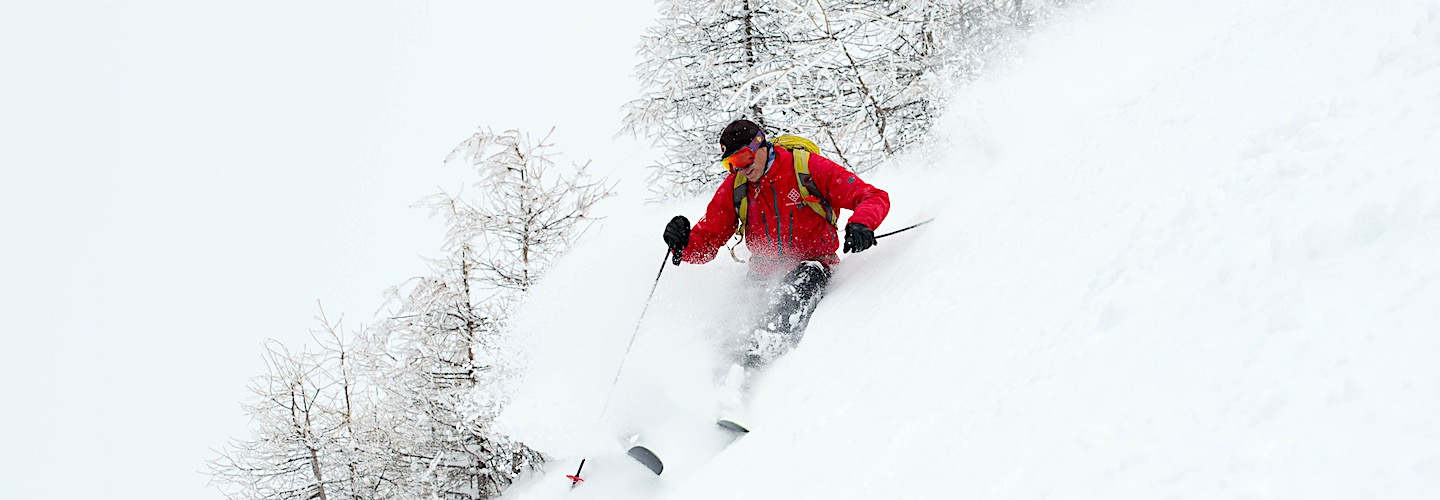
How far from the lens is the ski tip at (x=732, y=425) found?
5.15m

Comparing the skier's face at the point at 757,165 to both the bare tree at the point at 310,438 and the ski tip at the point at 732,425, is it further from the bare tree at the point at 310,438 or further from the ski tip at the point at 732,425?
the bare tree at the point at 310,438

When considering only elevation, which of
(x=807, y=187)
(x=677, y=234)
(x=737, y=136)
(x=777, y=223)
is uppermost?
(x=737, y=136)

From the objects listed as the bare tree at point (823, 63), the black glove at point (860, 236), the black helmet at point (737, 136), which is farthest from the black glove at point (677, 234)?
the bare tree at point (823, 63)

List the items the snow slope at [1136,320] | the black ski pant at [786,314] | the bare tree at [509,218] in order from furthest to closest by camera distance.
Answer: the bare tree at [509,218], the black ski pant at [786,314], the snow slope at [1136,320]

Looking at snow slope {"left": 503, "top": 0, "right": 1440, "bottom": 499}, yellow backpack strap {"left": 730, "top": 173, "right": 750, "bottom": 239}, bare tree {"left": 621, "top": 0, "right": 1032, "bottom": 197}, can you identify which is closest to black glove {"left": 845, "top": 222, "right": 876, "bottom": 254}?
snow slope {"left": 503, "top": 0, "right": 1440, "bottom": 499}

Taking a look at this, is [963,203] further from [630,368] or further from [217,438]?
[217,438]

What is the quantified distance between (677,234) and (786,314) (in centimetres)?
102

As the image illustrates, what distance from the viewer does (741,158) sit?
605 cm

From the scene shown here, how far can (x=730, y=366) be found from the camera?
233 inches

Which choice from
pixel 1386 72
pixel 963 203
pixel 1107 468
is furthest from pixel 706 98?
pixel 1107 468

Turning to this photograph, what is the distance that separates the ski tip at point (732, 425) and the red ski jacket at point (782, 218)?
1579mm

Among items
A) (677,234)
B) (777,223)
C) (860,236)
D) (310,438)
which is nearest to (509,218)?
(310,438)

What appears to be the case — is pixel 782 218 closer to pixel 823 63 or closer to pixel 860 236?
pixel 860 236

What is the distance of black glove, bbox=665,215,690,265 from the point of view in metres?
6.41
